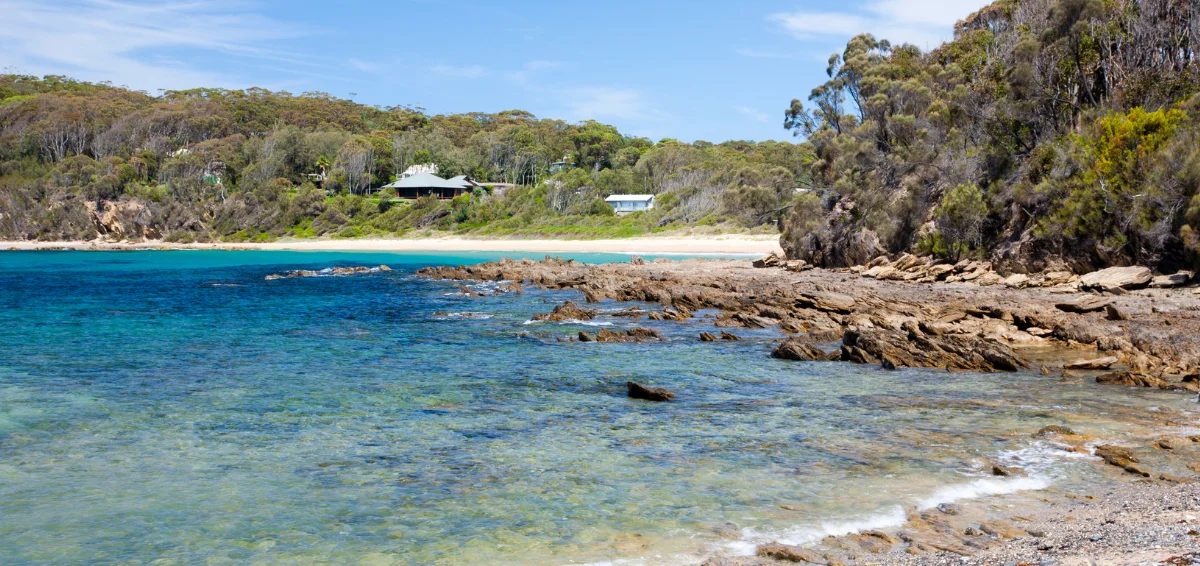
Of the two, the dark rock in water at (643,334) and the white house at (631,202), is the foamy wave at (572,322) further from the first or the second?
the white house at (631,202)

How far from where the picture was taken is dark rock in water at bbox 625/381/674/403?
53.2ft

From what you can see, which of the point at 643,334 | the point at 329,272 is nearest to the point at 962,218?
the point at 643,334

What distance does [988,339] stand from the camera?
2184 centimetres

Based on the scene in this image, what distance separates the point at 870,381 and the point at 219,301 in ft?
108

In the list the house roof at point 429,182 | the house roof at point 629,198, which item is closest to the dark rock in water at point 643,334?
the house roof at point 629,198

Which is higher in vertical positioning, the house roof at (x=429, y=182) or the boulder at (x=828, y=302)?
the house roof at (x=429, y=182)

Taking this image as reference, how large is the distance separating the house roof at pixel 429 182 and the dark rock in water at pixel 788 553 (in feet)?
372

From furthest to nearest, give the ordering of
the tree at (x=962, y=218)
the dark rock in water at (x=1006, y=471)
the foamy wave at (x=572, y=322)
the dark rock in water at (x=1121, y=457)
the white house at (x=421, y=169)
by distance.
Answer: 1. the white house at (x=421, y=169)
2. the tree at (x=962, y=218)
3. the foamy wave at (x=572, y=322)
4. the dark rock in water at (x=1006, y=471)
5. the dark rock in water at (x=1121, y=457)

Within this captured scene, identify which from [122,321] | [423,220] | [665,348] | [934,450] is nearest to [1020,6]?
[665,348]

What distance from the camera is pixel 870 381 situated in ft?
57.7

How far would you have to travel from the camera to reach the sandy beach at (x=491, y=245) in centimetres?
7581

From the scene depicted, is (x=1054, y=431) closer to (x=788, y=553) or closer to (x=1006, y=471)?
(x=1006, y=471)

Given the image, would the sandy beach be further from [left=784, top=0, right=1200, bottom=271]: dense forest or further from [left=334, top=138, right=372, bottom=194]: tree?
[left=334, top=138, right=372, bottom=194]: tree

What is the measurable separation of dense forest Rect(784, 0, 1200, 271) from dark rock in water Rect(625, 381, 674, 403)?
A: 70.0 ft
